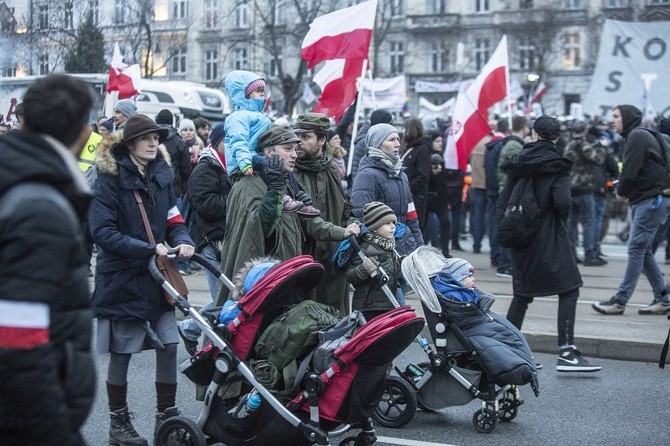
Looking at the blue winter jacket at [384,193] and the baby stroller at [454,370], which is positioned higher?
the blue winter jacket at [384,193]

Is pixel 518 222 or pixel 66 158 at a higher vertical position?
pixel 66 158

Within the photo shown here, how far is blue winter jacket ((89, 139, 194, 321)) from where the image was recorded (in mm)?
5840

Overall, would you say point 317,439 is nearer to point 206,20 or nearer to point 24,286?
point 24,286

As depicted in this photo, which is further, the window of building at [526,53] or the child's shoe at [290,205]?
the window of building at [526,53]

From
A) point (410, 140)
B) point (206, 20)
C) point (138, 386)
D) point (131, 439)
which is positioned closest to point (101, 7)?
point (410, 140)

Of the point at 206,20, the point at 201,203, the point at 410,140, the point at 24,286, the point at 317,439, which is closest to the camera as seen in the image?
the point at 24,286

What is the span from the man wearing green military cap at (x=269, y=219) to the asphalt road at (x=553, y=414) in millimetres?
1120

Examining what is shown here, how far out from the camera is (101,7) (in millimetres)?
13062

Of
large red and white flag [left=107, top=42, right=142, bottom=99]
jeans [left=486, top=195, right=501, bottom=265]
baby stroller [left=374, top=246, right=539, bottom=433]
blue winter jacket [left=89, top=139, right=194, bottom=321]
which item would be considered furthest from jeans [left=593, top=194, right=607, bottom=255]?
blue winter jacket [left=89, top=139, right=194, bottom=321]

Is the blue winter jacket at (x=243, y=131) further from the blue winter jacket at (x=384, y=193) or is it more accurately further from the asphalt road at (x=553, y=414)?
the asphalt road at (x=553, y=414)

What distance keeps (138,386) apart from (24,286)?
4.79 m

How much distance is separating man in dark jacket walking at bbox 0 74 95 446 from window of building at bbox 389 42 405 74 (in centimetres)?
6424

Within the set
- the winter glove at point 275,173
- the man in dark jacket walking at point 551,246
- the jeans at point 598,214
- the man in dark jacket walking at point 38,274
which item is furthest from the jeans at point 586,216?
the man in dark jacket walking at point 38,274

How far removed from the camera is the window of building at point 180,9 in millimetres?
25256
